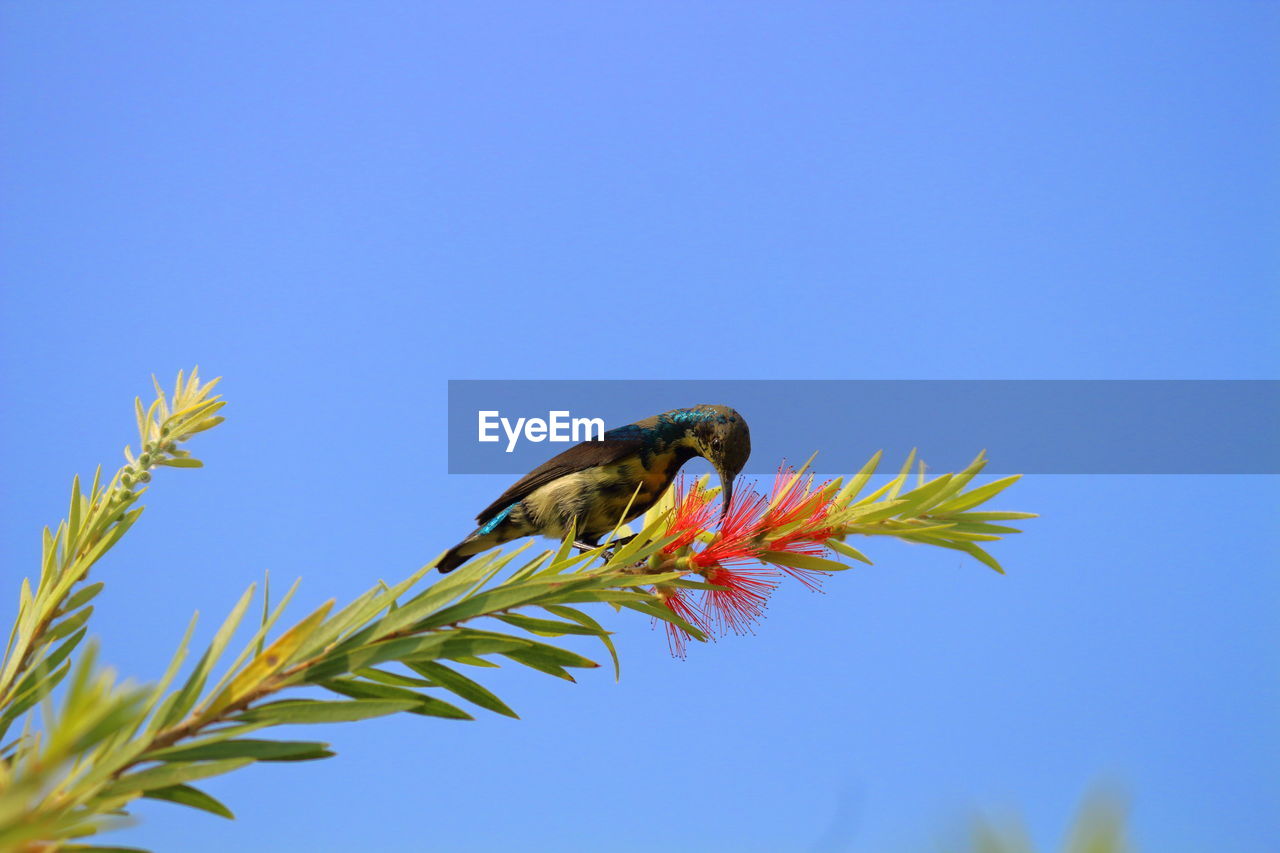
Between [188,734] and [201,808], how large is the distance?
76mm

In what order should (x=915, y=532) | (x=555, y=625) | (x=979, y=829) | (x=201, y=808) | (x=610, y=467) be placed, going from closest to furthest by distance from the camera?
(x=979, y=829) < (x=201, y=808) < (x=555, y=625) < (x=915, y=532) < (x=610, y=467)

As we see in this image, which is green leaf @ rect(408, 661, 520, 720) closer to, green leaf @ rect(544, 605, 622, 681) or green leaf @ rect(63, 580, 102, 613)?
green leaf @ rect(544, 605, 622, 681)

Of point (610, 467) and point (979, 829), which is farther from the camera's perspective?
point (610, 467)

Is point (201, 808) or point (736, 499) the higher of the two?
point (736, 499)

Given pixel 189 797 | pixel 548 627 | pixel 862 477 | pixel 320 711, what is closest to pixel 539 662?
pixel 548 627

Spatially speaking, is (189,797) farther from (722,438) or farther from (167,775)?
(722,438)

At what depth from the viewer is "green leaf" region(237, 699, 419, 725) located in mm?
1016

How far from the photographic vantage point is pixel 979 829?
0.47m

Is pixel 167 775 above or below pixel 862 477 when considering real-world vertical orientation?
below

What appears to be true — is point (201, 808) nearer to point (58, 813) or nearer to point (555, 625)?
point (58, 813)

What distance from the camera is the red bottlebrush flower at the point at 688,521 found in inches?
68.0

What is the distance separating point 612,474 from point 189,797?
1.91 meters

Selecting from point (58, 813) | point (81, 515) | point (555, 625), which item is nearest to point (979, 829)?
point (58, 813)

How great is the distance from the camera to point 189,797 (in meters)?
0.99
